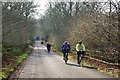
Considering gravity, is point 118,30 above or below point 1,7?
below

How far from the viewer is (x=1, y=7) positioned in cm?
1733

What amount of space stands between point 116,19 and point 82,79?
3560mm

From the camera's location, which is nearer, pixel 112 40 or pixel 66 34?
pixel 112 40

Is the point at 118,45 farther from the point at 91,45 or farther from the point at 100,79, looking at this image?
the point at 91,45

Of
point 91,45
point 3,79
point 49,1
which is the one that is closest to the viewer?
point 3,79

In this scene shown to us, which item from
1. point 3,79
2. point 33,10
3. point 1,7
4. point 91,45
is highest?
point 33,10

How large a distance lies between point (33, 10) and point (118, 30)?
30.2 metres

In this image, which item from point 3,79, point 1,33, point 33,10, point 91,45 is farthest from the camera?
point 33,10

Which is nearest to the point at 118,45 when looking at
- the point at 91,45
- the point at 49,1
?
the point at 91,45

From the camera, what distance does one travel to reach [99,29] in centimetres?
1809

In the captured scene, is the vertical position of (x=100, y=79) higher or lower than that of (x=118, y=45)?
lower

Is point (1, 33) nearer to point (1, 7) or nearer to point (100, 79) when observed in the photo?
point (1, 7)

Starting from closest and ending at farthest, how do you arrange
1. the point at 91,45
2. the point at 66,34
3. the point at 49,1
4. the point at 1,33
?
1. the point at 1,33
2. the point at 91,45
3. the point at 66,34
4. the point at 49,1

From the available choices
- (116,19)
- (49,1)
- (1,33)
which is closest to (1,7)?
(1,33)
